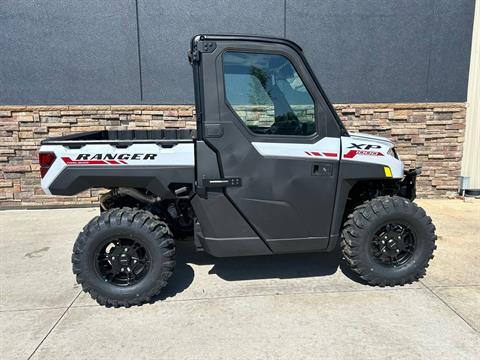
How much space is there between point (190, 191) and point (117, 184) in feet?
2.17

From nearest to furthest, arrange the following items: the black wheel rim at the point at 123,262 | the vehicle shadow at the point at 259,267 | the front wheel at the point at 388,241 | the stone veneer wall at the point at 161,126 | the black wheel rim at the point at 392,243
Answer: the black wheel rim at the point at 123,262 < the front wheel at the point at 388,241 < the black wheel rim at the point at 392,243 < the vehicle shadow at the point at 259,267 < the stone veneer wall at the point at 161,126

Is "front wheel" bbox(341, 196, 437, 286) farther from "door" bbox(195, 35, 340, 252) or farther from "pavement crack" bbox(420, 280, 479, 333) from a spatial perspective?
"door" bbox(195, 35, 340, 252)

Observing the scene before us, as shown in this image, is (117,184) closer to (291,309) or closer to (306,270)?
(291,309)

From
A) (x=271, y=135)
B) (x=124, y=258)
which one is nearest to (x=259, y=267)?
(x=124, y=258)

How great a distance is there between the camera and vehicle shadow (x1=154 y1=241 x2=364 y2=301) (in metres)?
3.67

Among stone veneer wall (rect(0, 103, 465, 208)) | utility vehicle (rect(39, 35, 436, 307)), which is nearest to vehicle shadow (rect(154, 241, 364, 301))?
utility vehicle (rect(39, 35, 436, 307))

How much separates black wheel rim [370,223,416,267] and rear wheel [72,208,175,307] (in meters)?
1.97

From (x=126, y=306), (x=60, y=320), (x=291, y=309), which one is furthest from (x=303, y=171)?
(x=60, y=320)

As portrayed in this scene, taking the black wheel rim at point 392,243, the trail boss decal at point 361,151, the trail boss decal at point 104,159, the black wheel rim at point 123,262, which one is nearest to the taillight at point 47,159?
the trail boss decal at point 104,159

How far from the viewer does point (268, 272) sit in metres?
3.80

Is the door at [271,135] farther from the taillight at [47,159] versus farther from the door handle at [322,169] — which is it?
the taillight at [47,159]

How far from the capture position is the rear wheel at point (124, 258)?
3084 millimetres

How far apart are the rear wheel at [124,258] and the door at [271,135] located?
0.79 metres

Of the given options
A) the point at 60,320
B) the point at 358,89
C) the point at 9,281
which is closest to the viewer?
the point at 60,320
